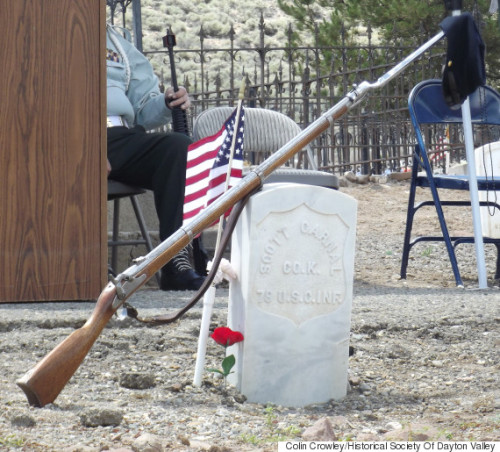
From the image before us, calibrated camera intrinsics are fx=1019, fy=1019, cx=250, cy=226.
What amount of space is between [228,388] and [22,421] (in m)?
0.81

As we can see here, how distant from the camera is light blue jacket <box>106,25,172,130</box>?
19.6 feet

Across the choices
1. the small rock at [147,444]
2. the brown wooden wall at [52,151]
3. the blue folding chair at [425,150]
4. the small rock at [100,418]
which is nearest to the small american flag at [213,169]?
the small rock at [100,418]

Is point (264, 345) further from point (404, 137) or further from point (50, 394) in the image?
point (404, 137)

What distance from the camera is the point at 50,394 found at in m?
2.81

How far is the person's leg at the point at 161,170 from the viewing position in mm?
5410

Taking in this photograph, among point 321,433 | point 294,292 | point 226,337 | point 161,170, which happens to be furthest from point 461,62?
point 321,433

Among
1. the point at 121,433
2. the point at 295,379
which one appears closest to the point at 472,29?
the point at 295,379

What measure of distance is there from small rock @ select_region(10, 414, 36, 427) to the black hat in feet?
7.50

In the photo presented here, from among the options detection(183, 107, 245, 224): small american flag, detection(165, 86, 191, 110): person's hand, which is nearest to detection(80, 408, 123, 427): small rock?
detection(183, 107, 245, 224): small american flag

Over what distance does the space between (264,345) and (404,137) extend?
9421 mm

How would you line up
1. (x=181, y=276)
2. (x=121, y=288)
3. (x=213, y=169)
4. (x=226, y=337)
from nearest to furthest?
1. (x=121, y=288)
2. (x=226, y=337)
3. (x=213, y=169)
4. (x=181, y=276)

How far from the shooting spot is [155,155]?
5.53 m

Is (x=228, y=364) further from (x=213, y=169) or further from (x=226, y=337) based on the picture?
(x=213, y=169)

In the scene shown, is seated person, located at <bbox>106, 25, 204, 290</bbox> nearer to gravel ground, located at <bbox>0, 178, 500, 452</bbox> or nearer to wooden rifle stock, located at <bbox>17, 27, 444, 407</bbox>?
gravel ground, located at <bbox>0, 178, 500, 452</bbox>
